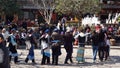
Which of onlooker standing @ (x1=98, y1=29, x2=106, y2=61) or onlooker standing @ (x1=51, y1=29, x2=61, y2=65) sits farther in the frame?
onlooker standing @ (x1=98, y1=29, x2=106, y2=61)

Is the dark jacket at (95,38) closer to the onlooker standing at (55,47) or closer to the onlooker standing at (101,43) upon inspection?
the onlooker standing at (101,43)

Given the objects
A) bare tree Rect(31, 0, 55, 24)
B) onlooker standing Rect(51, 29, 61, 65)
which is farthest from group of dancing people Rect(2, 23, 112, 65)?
bare tree Rect(31, 0, 55, 24)

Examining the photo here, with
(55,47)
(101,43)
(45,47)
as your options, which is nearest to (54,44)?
(55,47)

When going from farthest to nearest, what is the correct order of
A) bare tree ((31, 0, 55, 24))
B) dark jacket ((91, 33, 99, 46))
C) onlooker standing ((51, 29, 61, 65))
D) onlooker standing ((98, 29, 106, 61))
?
bare tree ((31, 0, 55, 24))
onlooker standing ((98, 29, 106, 61))
dark jacket ((91, 33, 99, 46))
onlooker standing ((51, 29, 61, 65))

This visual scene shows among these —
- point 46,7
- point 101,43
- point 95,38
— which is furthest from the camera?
point 46,7

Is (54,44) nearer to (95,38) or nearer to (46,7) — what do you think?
(95,38)

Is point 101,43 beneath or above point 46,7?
above

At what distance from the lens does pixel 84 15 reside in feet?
154

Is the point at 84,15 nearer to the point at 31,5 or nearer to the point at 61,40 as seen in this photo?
the point at 31,5

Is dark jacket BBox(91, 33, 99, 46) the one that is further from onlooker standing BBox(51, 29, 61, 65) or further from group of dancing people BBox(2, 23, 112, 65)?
onlooker standing BBox(51, 29, 61, 65)

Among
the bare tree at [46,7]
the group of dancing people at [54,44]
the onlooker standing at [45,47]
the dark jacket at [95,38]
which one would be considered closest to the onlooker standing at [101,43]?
the group of dancing people at [54,44]

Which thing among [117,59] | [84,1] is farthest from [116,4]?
[117,59]

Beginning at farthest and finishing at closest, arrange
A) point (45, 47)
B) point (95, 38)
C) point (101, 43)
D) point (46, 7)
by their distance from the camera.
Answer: point (46, 7) < point (101, 43) < point (95, 38) < point (45, 47)

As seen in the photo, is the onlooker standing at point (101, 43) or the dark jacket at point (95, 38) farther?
the onlooker standing at point (101, 43)
